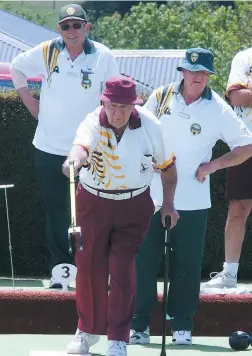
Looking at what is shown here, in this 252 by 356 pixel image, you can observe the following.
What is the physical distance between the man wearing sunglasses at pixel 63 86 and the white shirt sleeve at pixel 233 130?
1.31 metres

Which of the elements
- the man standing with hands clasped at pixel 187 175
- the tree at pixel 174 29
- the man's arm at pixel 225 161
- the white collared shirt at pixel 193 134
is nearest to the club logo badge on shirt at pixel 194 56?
the man standing with hands clasped at pixel 187 175

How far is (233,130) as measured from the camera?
Answer: 7816 millimetres

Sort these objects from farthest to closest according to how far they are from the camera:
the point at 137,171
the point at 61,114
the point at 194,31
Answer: the point at 194,31, the point at 61,114, the point at 137,171

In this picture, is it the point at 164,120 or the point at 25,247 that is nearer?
the point at 164,120

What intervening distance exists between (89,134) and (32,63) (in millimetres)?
2166

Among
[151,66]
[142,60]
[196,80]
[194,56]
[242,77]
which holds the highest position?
[194,56]

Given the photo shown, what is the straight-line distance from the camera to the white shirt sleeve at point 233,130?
781 centimetres

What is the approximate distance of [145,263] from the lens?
7.95 meters

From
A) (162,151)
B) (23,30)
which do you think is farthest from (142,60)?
(162,151)

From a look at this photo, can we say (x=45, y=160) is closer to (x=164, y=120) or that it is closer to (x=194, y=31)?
(x=164, y=120)

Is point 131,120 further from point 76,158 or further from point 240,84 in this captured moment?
point 240,84

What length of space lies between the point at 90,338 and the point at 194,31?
51.3 m

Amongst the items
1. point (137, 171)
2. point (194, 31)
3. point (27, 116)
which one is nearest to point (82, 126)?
point (137, 171)

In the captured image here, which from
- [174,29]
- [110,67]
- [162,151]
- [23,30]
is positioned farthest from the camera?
[174,29]
